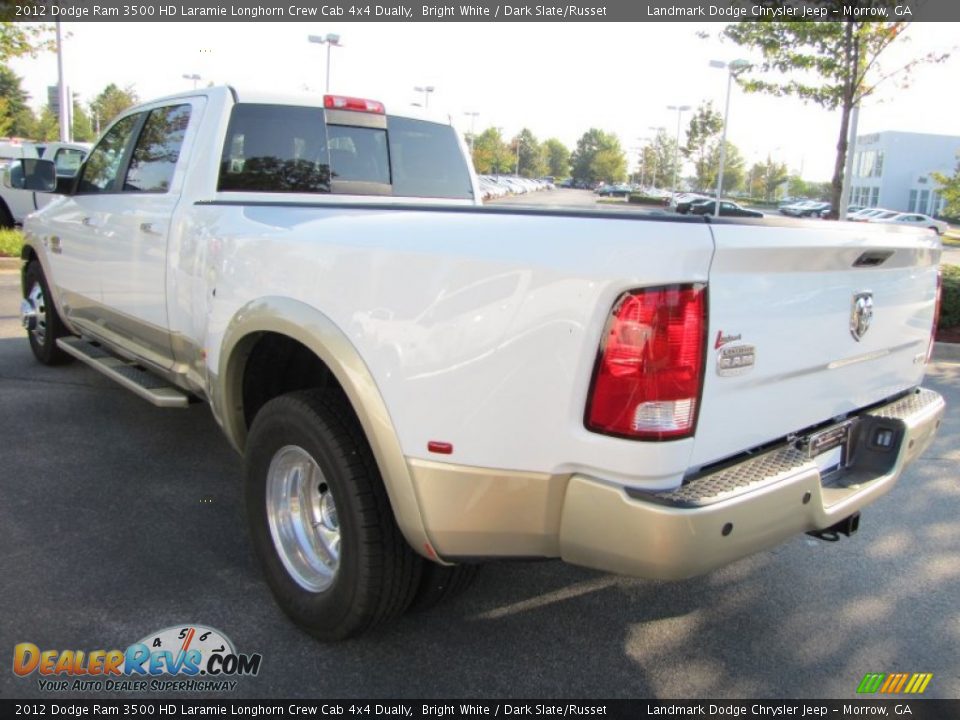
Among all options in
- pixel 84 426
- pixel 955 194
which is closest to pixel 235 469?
pixel 84 426

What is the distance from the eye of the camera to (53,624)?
2824 mm

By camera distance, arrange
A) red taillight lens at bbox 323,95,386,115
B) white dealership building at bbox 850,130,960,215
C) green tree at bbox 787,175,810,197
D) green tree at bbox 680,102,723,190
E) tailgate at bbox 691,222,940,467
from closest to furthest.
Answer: tailgate at bbox 691,222,940,467
red taillight lens at bbox 323,95,386,115
green tree at bbox 680,102,723,190
white dealership building at bbox 850,130,960,215
green tree at bbox 787,175,810,197

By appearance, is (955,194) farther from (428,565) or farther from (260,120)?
(428,565)

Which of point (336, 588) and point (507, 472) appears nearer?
Result: point (507, 472)

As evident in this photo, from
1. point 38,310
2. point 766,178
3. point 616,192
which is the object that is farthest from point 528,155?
point 38,310

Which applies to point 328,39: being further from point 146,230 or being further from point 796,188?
point 796,188

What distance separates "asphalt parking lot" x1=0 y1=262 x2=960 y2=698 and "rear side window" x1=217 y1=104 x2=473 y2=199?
1691 mm

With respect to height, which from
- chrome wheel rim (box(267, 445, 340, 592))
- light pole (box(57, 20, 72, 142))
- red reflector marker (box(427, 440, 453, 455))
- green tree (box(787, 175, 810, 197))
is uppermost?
green tree (box(787, 175, 810, 197))

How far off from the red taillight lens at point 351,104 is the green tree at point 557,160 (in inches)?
5201

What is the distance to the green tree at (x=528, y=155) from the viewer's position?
116m

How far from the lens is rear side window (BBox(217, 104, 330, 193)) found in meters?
4.02

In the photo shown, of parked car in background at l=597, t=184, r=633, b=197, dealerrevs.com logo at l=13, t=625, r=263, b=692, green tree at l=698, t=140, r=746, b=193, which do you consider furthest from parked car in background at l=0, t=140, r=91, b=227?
green tree at l=698, t=140, r=746, b=193

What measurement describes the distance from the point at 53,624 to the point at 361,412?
1.48 m

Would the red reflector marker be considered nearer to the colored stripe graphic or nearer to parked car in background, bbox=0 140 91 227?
the colored stripe graphic
